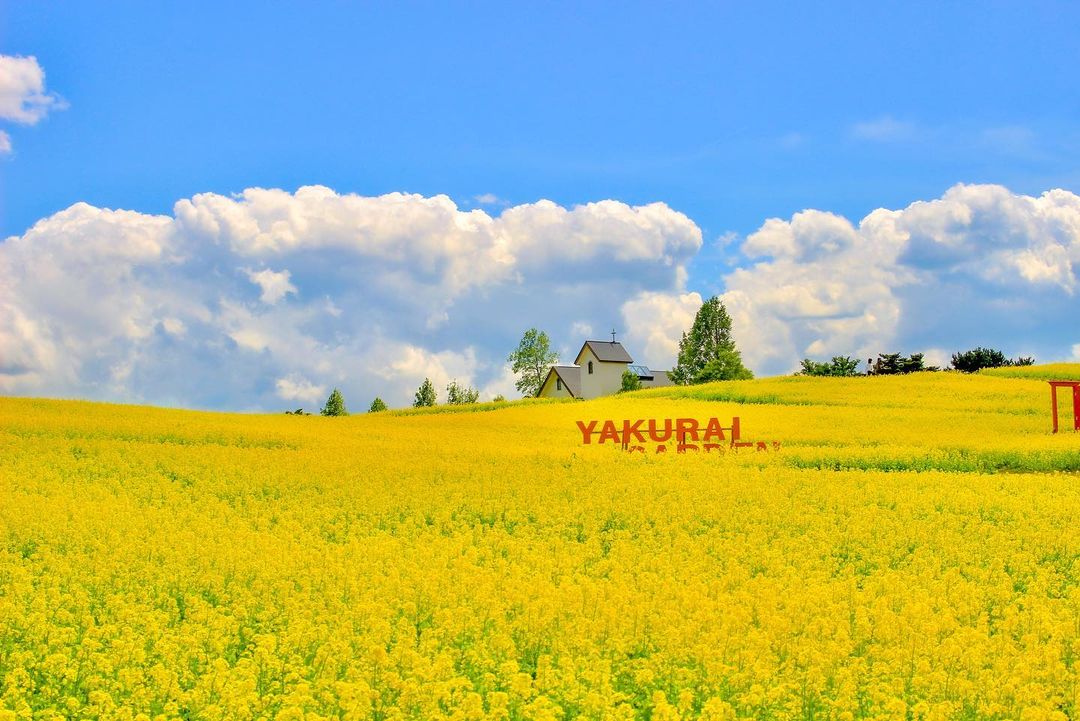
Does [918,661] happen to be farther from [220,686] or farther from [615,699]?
[220,686]

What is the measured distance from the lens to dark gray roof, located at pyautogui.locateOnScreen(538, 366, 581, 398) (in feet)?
246

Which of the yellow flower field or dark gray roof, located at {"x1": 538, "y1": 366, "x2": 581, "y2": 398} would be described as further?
dark gray roof, located at {"x1": 538, "y1": 366, "x2": 581, "y2": 398}

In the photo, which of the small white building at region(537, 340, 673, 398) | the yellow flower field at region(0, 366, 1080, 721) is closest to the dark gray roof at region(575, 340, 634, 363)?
the small white building at region(537, 340, 673, 398)

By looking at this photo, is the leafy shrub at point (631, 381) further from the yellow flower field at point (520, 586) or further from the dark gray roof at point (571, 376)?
the yellow flower field at point (520, 586)

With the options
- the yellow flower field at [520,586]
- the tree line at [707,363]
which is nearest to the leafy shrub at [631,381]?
the tree line at [707,363]

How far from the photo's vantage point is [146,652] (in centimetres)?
823

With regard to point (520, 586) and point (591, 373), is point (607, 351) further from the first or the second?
point (520, 586)

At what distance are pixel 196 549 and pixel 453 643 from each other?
4.87 metres

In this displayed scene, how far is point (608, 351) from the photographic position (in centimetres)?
7688

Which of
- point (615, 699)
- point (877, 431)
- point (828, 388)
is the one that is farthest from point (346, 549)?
point (828, 388)

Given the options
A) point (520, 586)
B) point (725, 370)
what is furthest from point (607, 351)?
point (520, 586)

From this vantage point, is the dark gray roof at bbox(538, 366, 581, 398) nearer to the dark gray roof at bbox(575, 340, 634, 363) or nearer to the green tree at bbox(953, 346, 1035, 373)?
the dark gray roof at bbox(575, 340, 634, 363)

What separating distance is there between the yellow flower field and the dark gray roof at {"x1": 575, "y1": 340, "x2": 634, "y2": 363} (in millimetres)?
53627

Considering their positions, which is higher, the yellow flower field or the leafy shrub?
the leafy shrub
